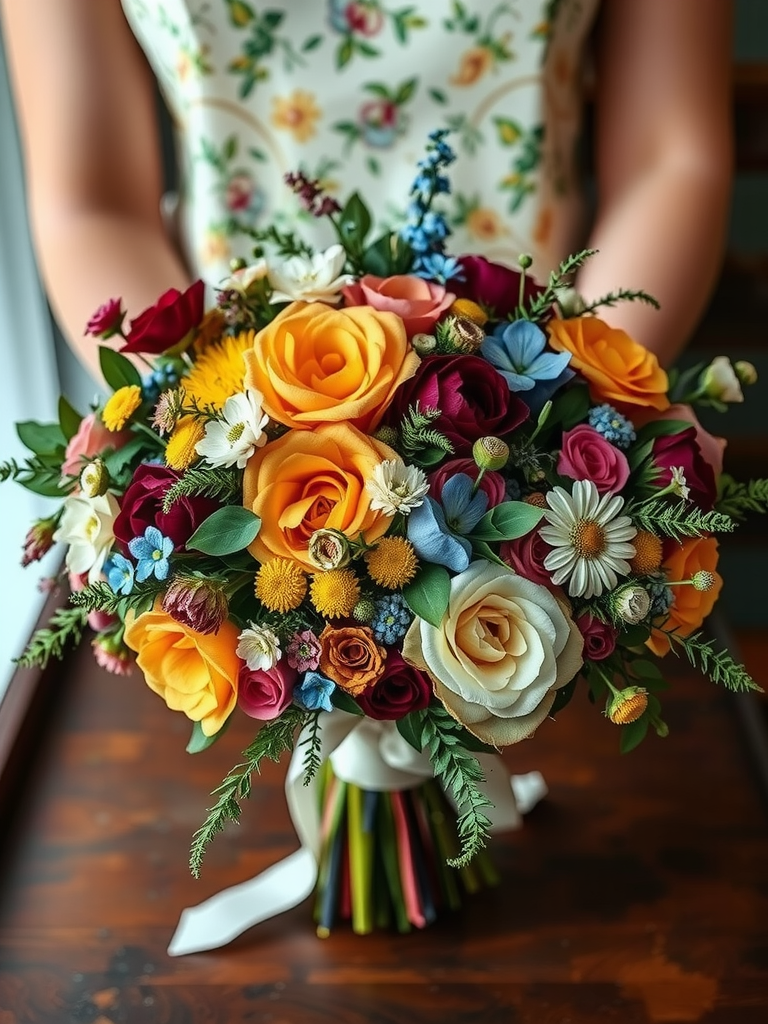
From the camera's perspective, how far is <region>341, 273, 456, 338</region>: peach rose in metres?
0.51

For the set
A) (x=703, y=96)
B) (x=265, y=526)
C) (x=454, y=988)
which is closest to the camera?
(x=265, y=526)

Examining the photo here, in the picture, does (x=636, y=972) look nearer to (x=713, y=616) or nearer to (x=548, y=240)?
(x=713, y=616)

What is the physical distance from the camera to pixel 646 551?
0.48m

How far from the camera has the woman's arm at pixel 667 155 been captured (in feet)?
2.68

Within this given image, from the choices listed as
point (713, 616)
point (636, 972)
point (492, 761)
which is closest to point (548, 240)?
point (713, 616)

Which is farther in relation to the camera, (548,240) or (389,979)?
(548,240)

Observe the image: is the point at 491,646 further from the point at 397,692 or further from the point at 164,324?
the point at 164,324

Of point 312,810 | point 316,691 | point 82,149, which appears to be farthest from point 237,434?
point 82,149

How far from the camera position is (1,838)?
781mm

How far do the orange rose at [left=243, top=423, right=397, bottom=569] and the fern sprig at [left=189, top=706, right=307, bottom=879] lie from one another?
87 mm

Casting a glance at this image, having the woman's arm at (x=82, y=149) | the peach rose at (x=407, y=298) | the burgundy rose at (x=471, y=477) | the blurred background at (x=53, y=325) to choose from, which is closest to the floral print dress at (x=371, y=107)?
the woman's arm at (x=82, y=149)

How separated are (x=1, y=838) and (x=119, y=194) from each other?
559mm

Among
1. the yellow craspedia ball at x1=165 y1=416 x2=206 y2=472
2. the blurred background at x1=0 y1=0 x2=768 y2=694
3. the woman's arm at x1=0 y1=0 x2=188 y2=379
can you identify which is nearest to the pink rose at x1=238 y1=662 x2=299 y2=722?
the yellow craspedia ball at x1=165 y1=416 x2=206 y2=472

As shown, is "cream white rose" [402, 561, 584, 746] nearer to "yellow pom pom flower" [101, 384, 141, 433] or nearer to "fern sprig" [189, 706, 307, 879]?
"fern sprig" [189, 706, 307, 879]
